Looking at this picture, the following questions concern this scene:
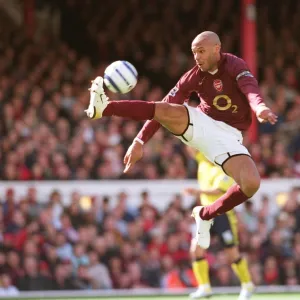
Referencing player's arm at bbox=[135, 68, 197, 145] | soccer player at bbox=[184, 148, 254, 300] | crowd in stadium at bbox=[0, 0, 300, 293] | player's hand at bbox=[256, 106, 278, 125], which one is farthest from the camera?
crowd in stadium at bbox=[0, 0, 300, 293]

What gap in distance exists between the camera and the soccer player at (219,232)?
12289mm

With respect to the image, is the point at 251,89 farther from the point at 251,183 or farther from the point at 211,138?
the point at 251,183

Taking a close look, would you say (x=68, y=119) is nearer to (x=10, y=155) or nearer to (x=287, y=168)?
(x=10, y=155)

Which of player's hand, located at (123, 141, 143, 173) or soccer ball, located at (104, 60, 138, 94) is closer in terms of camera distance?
soccer ball, located at (104, 60, 138, 94)

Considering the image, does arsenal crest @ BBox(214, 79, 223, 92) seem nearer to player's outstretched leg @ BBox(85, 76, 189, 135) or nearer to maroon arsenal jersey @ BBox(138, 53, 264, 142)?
maroon arsenal jersey @ BBox(138, 53, 264, 142)

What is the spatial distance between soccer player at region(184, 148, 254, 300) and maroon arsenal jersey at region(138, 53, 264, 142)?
217 centimetres

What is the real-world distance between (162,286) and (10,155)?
2.83 m

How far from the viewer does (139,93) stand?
18.2 meters

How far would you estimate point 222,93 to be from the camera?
33.6ft

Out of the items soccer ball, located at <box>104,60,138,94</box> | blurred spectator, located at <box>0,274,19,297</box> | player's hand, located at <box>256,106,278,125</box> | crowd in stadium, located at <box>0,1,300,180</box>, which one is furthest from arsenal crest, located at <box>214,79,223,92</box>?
crowd in stadium, located at <box>0,1,300,180</box>

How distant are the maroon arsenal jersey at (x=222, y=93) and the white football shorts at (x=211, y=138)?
5.8 inches

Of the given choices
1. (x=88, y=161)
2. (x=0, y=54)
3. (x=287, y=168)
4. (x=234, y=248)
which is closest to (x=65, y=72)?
(x=0, y=54)

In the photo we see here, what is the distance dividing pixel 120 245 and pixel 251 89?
6385 mm

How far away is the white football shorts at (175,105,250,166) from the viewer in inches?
395
